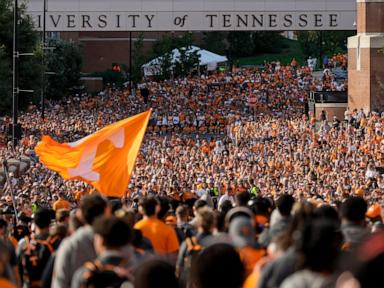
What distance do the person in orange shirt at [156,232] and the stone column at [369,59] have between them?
47652 millimetres

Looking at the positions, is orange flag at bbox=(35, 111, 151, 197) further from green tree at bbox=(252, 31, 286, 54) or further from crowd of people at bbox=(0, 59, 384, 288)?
green tree at bbox=(252, 31, 286, 54)

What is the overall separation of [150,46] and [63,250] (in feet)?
306

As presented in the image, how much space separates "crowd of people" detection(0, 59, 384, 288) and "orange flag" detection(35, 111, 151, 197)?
2.27 feet

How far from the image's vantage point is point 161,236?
13500mm

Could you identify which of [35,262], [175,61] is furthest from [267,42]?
[35,262]

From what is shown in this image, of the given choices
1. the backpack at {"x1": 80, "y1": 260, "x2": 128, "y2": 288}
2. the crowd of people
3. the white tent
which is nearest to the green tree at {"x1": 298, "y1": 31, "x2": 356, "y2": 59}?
the white tent

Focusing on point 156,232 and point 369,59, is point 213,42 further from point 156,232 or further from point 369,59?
point 156,232

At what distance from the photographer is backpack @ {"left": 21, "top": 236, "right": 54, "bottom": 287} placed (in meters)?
13.2

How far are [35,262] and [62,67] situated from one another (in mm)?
67784

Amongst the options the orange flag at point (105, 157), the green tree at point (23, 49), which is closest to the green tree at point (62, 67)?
the green tree at point (23, 49)

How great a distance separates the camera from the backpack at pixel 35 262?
520 inches

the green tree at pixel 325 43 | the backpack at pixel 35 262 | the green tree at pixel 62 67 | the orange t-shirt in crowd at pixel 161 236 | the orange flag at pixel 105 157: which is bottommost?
the backpack at pixel 35 262

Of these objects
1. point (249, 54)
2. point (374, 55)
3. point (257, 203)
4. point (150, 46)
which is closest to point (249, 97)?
point (374, 55)

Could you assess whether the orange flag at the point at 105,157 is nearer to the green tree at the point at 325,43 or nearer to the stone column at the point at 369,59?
the stone column at the point at 369,59
